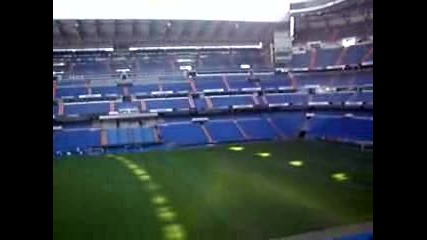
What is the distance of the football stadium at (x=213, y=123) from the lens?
2568 mm

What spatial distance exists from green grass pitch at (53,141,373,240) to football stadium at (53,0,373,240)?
1 centimetres

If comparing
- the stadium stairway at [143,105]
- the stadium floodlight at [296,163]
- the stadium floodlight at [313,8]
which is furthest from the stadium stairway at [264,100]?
the stadium stairway at [143,105]

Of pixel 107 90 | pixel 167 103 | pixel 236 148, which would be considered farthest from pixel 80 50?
A: pixel 236 148

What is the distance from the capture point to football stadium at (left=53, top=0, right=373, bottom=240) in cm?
257

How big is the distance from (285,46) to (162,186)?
1.45 metres

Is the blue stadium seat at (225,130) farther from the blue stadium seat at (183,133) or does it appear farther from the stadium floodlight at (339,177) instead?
the stadium floodlight at (339,177)

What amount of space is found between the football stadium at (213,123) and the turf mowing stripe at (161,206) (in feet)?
0.05

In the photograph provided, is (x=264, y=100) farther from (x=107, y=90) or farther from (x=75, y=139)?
(x=75, y=139)

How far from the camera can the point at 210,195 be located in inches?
104

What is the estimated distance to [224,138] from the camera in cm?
355
